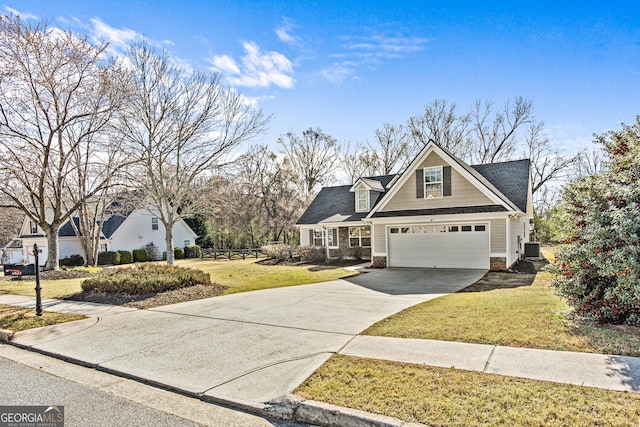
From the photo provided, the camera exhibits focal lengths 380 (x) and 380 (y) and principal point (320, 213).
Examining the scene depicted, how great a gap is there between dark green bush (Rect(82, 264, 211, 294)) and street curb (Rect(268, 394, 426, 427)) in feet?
29.8

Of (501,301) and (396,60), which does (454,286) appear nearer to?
(501,301)

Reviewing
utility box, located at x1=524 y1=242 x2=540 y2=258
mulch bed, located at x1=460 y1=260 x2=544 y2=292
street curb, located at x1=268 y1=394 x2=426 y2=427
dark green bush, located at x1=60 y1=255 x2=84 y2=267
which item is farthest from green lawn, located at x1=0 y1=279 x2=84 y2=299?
utility box, located at x1=524 y1=242 x2=540 y2=258

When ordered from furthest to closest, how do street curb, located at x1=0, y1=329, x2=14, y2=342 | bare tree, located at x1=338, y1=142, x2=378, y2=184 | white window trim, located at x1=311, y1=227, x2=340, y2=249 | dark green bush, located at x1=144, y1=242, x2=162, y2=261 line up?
bare tree, located at x1=338, y1=142, x2=378, y2=184
dark green bush, located at x1=144, y1=242, x2=162, y2=261
white window trim, located at x1=311, y1=227, x2=340, y2=249
street curb, located at x1=0, y1=329, x2=14, y2=342

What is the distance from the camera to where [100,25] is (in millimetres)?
15617

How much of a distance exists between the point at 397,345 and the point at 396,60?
12.2 meters

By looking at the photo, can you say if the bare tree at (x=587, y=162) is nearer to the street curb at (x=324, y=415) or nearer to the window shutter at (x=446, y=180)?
the window shutter at (x=446, y=180)

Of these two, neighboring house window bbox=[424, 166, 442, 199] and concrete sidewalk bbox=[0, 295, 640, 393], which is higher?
neighboring house window bbox=[424, 166, 442, 199]

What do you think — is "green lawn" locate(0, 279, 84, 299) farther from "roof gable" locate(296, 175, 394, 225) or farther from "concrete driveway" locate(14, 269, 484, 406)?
"roof gable" locate(296, 175, 394, 225)

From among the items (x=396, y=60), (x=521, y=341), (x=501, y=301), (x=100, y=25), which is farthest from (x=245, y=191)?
(x=521, y=341)

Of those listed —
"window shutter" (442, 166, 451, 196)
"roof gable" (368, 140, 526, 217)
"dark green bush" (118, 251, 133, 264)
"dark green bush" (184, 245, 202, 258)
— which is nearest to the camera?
"roof gable" (368, 140, 526, 217)

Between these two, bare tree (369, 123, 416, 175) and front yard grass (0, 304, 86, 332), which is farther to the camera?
bare tree (369, 123, 416, 175)

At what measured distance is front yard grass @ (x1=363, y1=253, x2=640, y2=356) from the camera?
5.84 meters

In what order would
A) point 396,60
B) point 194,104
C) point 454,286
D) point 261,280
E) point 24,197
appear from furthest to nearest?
point 24,197 → point 194,104 → point 261,280 → point 396,60 → point 454,286

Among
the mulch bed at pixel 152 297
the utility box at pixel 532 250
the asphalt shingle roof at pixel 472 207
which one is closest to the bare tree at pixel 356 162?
the asphalt shingle roof at pixel 472 207
